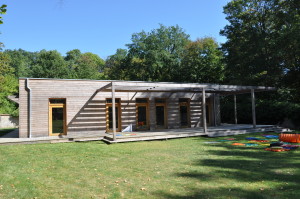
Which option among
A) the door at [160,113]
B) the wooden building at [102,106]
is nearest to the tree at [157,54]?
the wooden building at [102,106]

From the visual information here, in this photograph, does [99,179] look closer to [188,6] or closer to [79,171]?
[79,171]

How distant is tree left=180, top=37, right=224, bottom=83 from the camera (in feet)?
86.3

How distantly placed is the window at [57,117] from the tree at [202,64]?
16.4 meters

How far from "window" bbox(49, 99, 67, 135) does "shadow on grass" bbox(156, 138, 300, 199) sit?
8435 millimetres

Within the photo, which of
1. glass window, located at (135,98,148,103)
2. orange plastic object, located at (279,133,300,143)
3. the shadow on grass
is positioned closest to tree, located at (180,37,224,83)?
glass window, located at (135,98,148,103)

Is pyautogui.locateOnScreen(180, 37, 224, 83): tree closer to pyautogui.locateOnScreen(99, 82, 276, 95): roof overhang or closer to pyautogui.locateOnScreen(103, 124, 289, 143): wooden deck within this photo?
pyautogui.locateOnScreen(99, 82, 276, 95): roof overhang

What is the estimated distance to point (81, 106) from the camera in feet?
44.3

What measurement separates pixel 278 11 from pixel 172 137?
13.9m

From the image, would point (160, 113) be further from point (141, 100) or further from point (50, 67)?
point (50, 67)

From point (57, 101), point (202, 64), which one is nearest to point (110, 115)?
point (57, 101)

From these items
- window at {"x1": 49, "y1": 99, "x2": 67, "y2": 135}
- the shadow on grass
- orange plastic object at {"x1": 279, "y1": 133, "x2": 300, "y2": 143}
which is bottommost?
the shadow on grass

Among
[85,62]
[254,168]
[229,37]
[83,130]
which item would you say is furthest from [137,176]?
[85,62]

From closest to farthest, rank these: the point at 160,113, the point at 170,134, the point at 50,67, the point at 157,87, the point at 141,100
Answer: the point at 170,134, the point at 157,87, the point at 141,100, the point at 160,113, the point at 50,67

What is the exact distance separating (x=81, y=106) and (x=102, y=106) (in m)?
1.19
